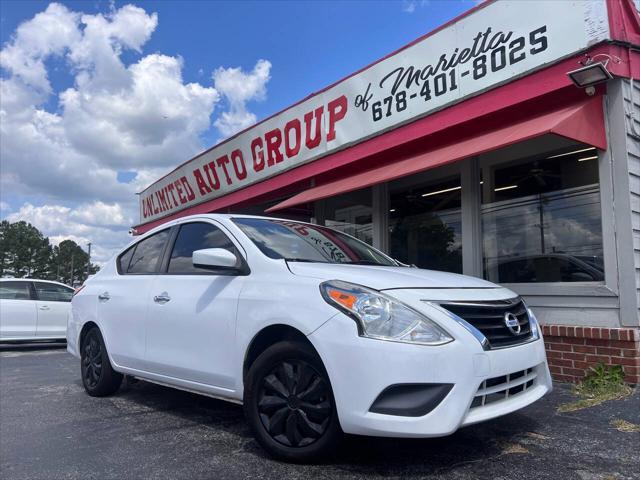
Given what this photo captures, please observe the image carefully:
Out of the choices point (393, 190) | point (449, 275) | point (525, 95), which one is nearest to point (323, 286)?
point (449, 275)

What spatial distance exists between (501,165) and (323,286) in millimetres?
4400

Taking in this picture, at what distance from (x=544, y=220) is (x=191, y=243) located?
3987 millimetres

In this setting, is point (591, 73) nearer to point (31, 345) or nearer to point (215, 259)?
point (215, 259)

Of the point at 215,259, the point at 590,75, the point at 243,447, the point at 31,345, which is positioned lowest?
the point at 31,345

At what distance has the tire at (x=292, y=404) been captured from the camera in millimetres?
2875

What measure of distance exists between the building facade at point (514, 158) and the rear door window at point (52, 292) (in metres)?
5.47

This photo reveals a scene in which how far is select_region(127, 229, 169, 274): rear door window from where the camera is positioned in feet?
15.1

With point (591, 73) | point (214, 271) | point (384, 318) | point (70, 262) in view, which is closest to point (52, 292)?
point (214, 271)

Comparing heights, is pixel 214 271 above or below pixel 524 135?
below

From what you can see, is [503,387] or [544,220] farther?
[544,220]

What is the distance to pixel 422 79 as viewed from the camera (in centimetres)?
681

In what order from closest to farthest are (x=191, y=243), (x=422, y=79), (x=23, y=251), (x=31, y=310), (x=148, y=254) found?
1. (x=191, y=243)
2. (x=148, y=254)
3. (x=422, y=79)
4. (x=31, y=310)
5. (x=23, y=251)

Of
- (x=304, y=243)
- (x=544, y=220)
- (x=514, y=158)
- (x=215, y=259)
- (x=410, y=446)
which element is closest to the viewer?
(x=410, y=446)

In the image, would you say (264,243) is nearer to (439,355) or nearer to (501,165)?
(439,355)
